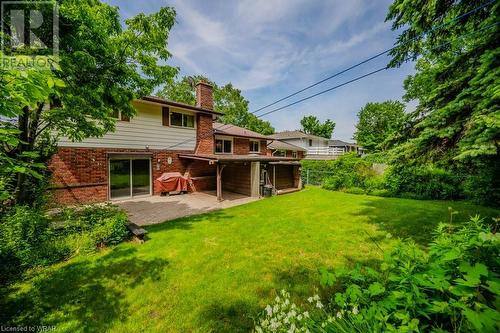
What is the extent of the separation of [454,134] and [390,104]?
48307 mm

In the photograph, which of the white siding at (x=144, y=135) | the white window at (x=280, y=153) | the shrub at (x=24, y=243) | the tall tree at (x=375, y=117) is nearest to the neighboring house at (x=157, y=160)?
the white siding at (x=144, y=135)

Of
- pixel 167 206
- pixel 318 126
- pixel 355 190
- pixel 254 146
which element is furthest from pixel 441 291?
pixel 318 126

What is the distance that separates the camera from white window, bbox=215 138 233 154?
1596 cm

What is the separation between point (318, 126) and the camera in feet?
192

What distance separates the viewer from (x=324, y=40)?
9000 mm

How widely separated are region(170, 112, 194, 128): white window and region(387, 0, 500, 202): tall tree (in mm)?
11538

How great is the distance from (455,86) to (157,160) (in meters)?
13.1

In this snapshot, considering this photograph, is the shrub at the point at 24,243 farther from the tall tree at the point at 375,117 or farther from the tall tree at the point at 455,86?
the tall tree at the point at 375,117

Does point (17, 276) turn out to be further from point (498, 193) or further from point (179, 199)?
point (498, 193)

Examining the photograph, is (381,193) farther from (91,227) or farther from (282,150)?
(91,227)

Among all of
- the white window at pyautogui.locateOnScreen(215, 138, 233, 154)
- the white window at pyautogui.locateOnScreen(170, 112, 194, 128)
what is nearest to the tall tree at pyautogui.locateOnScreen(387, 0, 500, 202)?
the white window at pyautogui.locateOnScreen(170, 112, 194, 128)

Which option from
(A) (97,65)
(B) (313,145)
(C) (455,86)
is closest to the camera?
(C) (455,86)

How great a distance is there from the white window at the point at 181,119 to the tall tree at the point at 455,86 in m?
11.5

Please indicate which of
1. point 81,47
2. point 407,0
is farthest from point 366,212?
point 81,47
